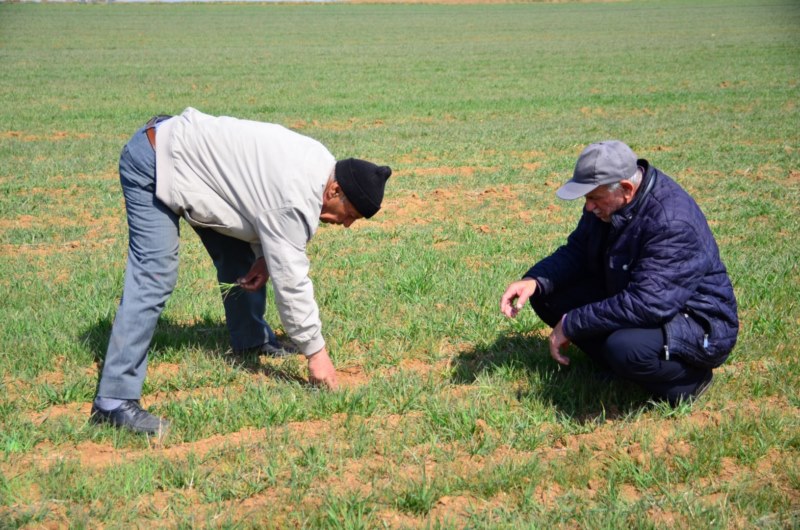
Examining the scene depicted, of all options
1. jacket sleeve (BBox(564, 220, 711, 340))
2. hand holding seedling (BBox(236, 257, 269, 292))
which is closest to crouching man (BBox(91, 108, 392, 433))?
hand holding seedling (BBox(236, 257, 269, 292))

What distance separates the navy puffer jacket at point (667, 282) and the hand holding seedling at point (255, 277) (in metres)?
1.66

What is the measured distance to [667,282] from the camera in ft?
12.9

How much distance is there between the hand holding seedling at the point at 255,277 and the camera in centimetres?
454

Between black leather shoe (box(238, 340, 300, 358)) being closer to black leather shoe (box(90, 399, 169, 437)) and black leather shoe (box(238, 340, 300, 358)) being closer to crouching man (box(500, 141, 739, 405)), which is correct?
black leather shoe (box(90, 399, 169, 437))

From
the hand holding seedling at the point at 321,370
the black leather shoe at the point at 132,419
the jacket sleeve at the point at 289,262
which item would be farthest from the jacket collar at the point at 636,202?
the black leather shoe at the point at 132,419

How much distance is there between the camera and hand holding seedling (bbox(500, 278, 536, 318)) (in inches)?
173

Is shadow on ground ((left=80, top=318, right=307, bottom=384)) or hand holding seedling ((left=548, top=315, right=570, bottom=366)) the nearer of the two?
hand holding seedling ((left=548, top=315, right=570, bottom=366))

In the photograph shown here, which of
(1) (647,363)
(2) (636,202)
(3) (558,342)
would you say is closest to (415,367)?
(3) (558,342)

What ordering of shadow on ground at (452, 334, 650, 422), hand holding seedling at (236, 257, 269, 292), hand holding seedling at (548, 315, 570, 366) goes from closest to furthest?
hand holding seedling at (548, 315, 570, 366) → shadow on ground at (452, 334, 650, 422) → hand holding seedling at (236, 257, 269, 292)

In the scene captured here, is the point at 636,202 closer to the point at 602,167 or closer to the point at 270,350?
the point at 602,167

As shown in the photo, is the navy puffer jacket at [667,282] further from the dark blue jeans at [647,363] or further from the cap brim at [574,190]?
the cap brim at [574,190]

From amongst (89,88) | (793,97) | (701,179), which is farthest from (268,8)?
(701,179)

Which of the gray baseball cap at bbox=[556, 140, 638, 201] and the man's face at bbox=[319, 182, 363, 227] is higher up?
the gray baseball cap at bbox=[556, 140, 638, 201]

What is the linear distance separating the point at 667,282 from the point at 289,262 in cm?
180
